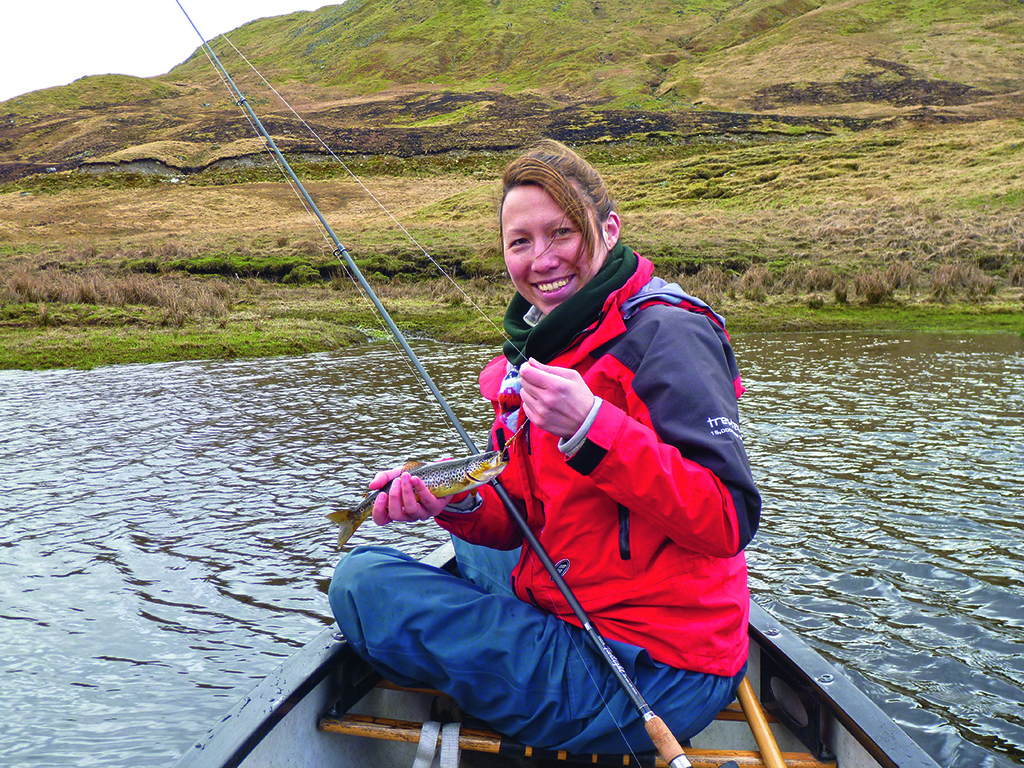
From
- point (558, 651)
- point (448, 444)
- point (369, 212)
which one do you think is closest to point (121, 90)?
point (369, 212)

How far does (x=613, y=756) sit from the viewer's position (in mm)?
2498

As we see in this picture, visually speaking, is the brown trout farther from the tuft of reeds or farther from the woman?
the tuft of reeds

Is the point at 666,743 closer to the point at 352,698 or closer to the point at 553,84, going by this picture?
the point at 352,698

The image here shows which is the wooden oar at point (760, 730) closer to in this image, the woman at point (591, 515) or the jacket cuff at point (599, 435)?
the woman at point (591, 515)

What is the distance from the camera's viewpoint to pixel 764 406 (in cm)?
1080

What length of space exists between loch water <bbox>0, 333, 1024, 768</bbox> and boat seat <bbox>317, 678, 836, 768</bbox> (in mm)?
1786

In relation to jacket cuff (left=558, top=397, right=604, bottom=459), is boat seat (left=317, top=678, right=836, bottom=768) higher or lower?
lower

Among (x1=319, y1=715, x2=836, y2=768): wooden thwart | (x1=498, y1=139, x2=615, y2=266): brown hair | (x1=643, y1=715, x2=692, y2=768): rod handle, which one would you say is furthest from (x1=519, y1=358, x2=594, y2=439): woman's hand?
(x1=319, y1=715, x2=836, y2=768): wooden thwart

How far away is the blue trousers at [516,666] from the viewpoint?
7.73ft

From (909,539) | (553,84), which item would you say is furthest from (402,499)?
(553,84)

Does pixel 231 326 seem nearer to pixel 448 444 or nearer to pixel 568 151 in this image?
pixel 448 444

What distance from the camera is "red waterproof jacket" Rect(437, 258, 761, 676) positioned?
6.54 ft

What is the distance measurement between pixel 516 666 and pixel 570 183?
1658 millimetres

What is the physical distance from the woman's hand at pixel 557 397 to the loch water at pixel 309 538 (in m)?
3.26
